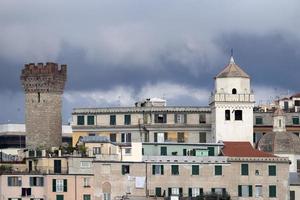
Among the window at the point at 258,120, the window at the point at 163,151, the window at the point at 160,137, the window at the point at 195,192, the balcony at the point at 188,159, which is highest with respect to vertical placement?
the window at the point at 258,120

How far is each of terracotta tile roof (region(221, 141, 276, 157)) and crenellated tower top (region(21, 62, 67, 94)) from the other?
2240cm

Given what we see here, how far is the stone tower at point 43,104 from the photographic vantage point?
6083 inches

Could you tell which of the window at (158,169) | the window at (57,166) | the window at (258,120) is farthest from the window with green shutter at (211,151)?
the window at (258,120)

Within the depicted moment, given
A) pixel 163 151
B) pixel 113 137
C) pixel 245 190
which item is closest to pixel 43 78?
pixel 113 137

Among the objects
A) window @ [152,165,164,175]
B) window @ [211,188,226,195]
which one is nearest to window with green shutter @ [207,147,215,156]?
window @ [211,188,226,195]

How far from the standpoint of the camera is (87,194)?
138000 mm

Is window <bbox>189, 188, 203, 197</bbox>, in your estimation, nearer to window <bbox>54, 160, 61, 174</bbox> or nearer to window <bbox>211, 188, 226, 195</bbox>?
window <bbox>211, 188, 226, 195</bbox>

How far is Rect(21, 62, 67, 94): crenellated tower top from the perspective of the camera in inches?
6156

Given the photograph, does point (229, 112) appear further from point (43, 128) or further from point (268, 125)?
point (43, 128)

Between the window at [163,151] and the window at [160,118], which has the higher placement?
the window at [160,118]

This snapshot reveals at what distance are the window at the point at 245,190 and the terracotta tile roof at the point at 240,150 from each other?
3.63 metres

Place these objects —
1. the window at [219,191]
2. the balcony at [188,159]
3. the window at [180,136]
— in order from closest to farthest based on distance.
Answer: the window at [219,191] → the balcony at [188,159] → the window at [180,136]

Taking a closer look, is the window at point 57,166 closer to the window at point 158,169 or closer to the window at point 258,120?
the window at point 158,169

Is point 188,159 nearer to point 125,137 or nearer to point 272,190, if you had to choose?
point 272,190
